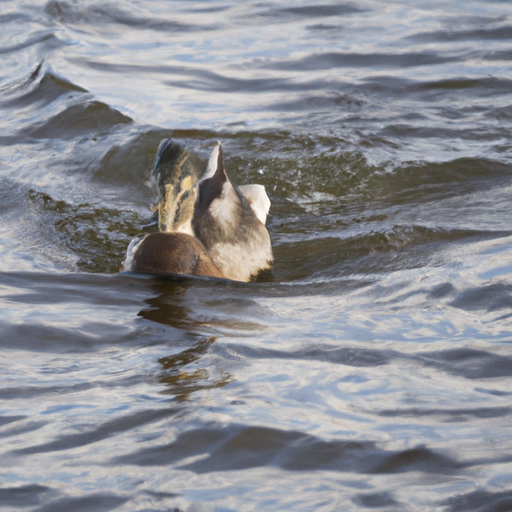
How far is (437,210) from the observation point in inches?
235

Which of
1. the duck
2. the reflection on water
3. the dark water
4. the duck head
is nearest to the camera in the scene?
the dark water

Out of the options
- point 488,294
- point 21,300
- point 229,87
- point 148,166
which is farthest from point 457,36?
point 21,300

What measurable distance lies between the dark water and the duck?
0.14 m

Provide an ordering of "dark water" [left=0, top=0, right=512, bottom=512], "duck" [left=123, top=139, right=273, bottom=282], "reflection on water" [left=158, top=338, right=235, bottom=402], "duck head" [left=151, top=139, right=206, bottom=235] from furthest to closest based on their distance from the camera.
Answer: "duck head" [left=151, top=139, right=206, bottom=235], "duck" [left=123, top=139, right=273, bottom=282], "reflection on water" [left=158, top=338, right=235, bottom=402], "dark water" [left=0, top=0, right=512, bottom=512]

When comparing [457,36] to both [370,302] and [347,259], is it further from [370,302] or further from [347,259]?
[370,302]

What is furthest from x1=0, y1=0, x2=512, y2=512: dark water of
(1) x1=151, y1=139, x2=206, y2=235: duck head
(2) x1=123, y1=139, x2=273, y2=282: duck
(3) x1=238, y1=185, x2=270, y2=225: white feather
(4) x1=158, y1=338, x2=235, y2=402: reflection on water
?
(1) x1=151, y1=139, x2=206, y2=235: duck head

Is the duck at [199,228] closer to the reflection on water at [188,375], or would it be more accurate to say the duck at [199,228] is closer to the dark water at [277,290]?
the dark water at [277,290]

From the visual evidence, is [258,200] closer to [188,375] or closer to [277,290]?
[277,290]

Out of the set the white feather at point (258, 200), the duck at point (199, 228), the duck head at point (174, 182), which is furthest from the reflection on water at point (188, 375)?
the white feather at point (258, 200)

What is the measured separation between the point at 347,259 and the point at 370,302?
3.29ft

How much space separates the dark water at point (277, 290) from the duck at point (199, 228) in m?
0.14

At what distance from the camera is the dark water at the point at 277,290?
245 centimetres

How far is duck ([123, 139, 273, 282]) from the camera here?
3998 mm

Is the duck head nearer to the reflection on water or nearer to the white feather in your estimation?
the white feather
